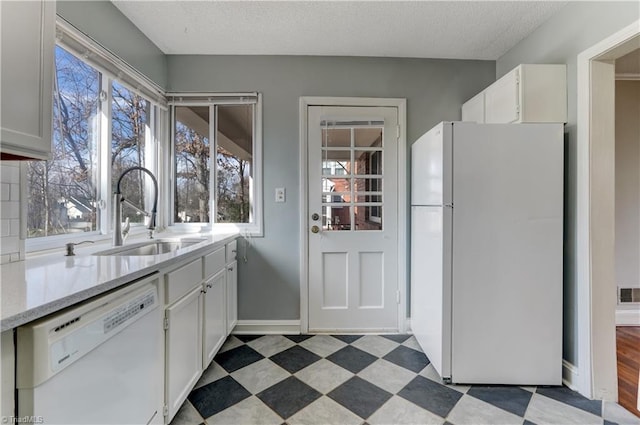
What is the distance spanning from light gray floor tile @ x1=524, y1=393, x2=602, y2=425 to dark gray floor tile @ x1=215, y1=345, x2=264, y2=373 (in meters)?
1.66

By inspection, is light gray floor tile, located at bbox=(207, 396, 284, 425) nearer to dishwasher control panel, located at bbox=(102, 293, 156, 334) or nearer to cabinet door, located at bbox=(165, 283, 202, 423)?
cabinet door, located at bbox=(165, 283, 202, 423)

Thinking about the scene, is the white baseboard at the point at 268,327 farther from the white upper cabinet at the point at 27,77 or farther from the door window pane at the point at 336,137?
the white upper cabinet at the point at 27,77

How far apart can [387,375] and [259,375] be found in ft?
2.75

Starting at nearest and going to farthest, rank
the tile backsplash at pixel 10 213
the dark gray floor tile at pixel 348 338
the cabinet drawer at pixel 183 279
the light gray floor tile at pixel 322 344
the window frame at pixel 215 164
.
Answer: the tile backsplash at pixel 10 213
the cabinet drawer at pixel 183 279
the light gray floor tile at pixel 322 344
the dark gray floor tile at pixel 348 338
the window frame at pixel 215 164

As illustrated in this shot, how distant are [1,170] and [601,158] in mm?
2950

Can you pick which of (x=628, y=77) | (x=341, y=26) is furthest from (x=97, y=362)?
(x=628, y=77)

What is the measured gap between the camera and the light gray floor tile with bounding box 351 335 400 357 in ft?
6.80

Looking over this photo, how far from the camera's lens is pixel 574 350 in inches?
65.3

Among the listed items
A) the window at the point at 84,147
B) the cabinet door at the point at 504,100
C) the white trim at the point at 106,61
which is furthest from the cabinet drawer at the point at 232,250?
the cabinet door at the point at 504,100

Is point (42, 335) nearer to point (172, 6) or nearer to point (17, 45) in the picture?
point (17, 45)

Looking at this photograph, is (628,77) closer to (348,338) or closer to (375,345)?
(375,345)

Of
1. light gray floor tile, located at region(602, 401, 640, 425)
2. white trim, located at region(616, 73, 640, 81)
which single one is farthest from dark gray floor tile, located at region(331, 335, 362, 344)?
white trim, located at region(616, 73, 640, 81)

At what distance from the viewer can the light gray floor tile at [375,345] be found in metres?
2.07

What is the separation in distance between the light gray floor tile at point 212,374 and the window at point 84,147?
1112 mm
